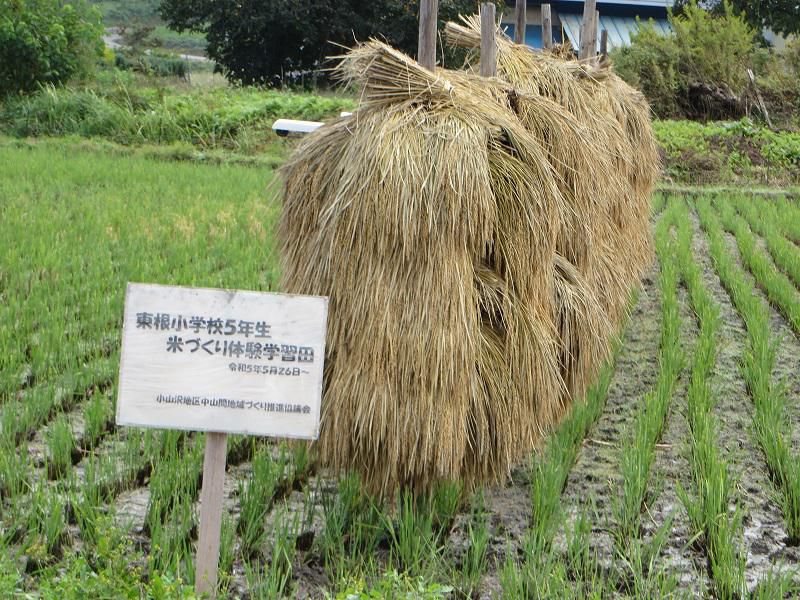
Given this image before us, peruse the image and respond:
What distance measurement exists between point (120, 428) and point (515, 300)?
163 cm

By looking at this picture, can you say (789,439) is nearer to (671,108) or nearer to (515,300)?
(515,300)

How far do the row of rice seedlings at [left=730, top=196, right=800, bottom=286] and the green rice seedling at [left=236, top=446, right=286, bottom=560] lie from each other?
4.83m

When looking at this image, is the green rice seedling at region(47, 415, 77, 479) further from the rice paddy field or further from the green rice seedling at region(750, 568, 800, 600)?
the green rice seedling at region(750, 568, 800, 600)

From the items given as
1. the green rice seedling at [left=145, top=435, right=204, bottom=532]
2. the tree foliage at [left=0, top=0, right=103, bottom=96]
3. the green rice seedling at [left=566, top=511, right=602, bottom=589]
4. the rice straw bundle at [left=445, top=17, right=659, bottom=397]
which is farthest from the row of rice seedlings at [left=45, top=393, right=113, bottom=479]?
the tree foliage at [left=0, top=0, right=103, bottom=96]

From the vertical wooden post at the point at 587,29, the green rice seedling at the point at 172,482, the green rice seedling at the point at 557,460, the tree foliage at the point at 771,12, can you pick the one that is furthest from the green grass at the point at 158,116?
the tree foliage at the point at 771,12

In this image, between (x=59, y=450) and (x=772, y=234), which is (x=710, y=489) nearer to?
(x=59, y=450)

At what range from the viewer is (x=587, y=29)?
20.7 ft

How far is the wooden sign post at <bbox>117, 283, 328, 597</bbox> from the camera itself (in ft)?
7.72

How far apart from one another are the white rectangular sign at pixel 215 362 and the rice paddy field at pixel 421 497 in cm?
35

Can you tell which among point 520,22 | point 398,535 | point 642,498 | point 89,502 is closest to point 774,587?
point 642,498

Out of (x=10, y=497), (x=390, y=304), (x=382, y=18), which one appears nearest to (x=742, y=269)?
(x=390, y=304)

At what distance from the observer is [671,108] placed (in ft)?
56.7

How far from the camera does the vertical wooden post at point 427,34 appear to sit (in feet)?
10.2

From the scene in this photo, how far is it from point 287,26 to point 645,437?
17.8 metres
